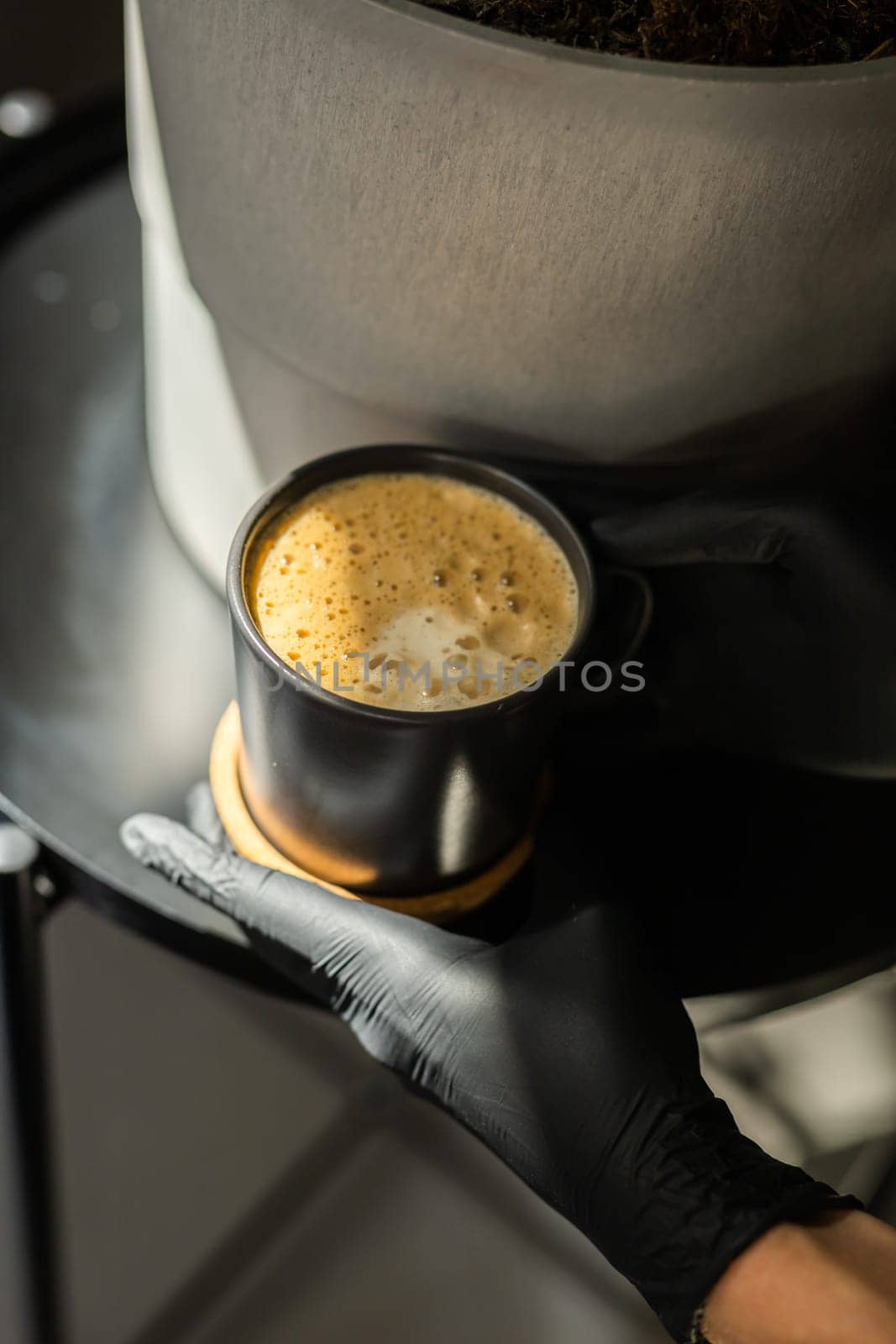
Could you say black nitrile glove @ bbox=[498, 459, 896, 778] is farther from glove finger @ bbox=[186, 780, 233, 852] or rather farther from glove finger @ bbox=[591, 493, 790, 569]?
glove finger @ bbox=[186, 780, 233, 852]

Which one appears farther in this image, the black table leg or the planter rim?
the black table leg

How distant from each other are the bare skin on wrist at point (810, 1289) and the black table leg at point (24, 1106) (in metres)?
0.32

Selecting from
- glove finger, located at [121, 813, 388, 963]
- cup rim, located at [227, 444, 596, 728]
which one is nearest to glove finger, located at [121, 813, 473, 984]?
glove finger, located at [121, 813, 388, 963]

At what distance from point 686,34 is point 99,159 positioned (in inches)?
17.9

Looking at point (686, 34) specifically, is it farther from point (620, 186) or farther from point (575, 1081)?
point (575, 1081)

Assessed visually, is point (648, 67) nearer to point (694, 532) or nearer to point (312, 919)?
point (694, 532)

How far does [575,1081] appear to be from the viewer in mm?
479

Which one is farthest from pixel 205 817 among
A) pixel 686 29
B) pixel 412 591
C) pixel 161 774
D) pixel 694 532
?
pixel 686 29

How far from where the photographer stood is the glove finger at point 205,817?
0.53m

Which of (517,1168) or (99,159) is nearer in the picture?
(517,1168)

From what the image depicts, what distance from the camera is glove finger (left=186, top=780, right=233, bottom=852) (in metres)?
0.53

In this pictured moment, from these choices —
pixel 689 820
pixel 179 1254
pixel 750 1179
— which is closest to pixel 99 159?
pixel 689 820

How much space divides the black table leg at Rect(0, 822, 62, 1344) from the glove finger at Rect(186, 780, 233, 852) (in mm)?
66

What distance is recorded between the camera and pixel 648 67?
0.38 meters
